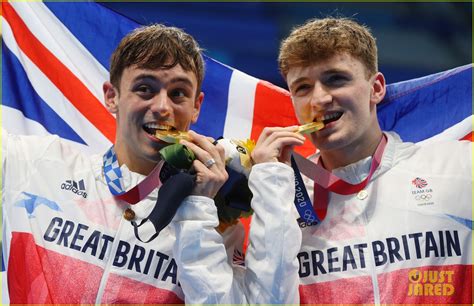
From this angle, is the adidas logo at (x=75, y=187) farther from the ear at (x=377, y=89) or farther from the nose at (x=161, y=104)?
the ear at (x=377, y=89)

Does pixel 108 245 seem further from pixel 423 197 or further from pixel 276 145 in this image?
pixel 423 197

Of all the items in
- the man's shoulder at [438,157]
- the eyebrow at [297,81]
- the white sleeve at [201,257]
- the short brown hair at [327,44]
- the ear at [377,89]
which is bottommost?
the white sleeve at [201,257]

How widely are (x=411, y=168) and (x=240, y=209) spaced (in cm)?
83

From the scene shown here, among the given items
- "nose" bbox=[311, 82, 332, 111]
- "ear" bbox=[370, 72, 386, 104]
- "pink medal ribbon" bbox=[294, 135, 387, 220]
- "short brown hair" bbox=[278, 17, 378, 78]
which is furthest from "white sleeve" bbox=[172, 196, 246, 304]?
"ear" bbox=[370, 72, 386, 104]

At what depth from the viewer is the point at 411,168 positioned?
337 centimetres

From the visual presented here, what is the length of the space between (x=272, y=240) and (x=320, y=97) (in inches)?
29.9

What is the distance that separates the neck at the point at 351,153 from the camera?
343 cm

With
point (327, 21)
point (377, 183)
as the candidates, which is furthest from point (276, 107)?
point (377, 183)

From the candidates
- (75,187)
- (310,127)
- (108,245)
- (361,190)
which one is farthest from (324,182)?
(75,187)

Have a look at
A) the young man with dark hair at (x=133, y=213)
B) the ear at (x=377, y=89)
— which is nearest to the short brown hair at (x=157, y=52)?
the young man with dark hair at (x=133, y=213)

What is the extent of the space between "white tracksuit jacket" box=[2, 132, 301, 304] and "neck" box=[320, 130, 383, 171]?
1.64ft

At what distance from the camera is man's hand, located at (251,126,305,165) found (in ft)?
10.1

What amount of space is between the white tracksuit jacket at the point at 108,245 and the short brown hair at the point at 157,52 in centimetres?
49

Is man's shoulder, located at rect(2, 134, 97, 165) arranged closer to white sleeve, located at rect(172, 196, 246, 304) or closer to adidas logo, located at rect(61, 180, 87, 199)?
adidas logo, located at rect(61, 180, 87, 199)
